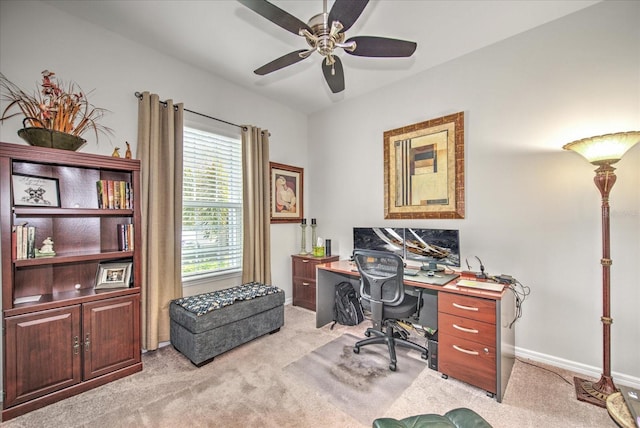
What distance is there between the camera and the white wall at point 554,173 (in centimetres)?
196

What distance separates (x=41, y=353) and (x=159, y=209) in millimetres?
1274

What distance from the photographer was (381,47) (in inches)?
68.6

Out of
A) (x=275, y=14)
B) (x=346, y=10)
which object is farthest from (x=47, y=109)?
(x=346, y=10)

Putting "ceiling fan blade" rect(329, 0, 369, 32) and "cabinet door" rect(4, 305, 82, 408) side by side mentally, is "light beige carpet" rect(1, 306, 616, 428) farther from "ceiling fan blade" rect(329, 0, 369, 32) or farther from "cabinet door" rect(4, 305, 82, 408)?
"ceiling fan blade" rect(329, 0, 369, 32)

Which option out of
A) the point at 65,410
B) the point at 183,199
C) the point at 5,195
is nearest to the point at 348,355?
the point at 65,410

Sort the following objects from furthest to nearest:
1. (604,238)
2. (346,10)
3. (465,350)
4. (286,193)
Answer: (286,193) < (465,350) < (604,238) < (346,10)

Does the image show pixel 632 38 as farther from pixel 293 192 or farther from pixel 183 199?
pixel 183 199

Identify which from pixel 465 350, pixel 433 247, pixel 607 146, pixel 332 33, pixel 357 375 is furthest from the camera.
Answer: pixel 433 247

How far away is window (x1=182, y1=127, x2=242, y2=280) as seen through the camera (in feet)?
9.45

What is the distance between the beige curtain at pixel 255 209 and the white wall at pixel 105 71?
0.81ft

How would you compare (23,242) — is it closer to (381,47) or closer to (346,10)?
(346,10)

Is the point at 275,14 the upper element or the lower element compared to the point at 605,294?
upper

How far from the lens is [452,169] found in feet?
8.95

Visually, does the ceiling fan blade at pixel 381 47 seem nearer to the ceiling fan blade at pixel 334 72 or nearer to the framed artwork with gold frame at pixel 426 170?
the ceiling fan blade at pixel 334 72
